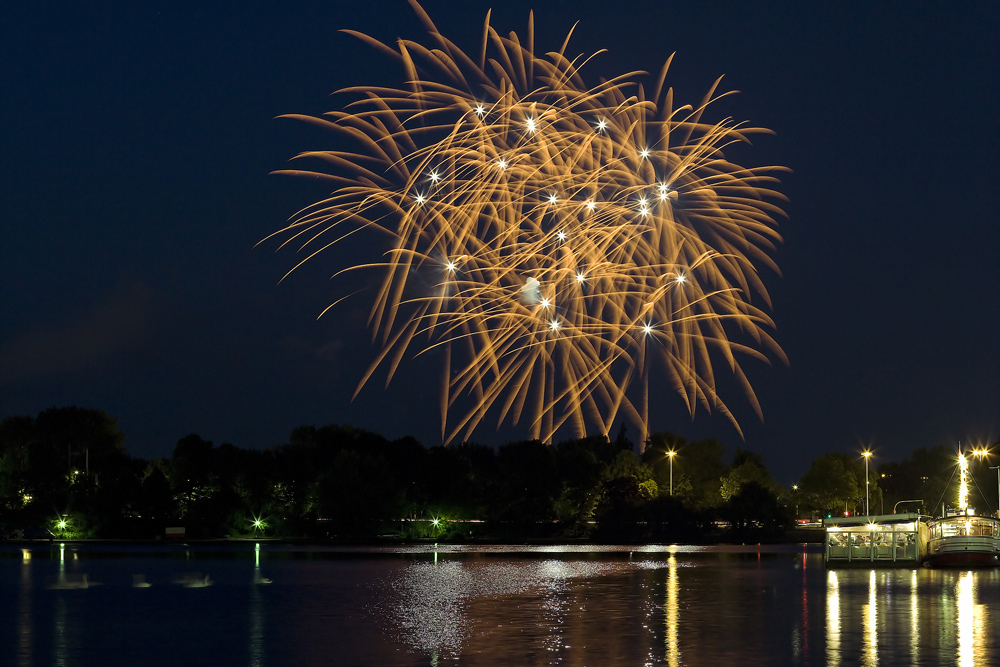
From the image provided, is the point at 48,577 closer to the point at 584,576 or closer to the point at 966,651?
the point at 584,576

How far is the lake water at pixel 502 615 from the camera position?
2881cm

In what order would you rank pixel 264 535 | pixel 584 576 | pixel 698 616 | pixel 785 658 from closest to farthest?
1. pixel 785 658
2. pixel 698 616
3. pixel 584 576
4. pixel 264 535

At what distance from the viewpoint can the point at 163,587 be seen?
56188 millimetres

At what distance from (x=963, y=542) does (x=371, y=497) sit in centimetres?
6836

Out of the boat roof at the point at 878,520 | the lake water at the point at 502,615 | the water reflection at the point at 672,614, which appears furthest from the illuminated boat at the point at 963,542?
the water reflection at the point at 672,614

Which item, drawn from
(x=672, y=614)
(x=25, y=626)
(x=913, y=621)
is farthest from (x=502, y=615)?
(x=25, y=626)

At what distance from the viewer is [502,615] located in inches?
1527

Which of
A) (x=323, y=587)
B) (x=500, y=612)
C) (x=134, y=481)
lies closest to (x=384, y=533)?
(x=134, y=481)

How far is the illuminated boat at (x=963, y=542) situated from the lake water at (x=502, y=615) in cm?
332

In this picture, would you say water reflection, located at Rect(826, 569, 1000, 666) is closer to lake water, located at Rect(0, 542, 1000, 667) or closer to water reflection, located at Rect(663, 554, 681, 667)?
lake water, located at Rect(0, 542, 1000, 667)

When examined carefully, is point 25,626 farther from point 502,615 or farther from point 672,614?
point 672,614

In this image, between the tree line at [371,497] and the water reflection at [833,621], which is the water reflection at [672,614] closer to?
the water reflection at [833,621]

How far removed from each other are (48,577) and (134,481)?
239 feet

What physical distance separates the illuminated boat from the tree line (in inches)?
1876
